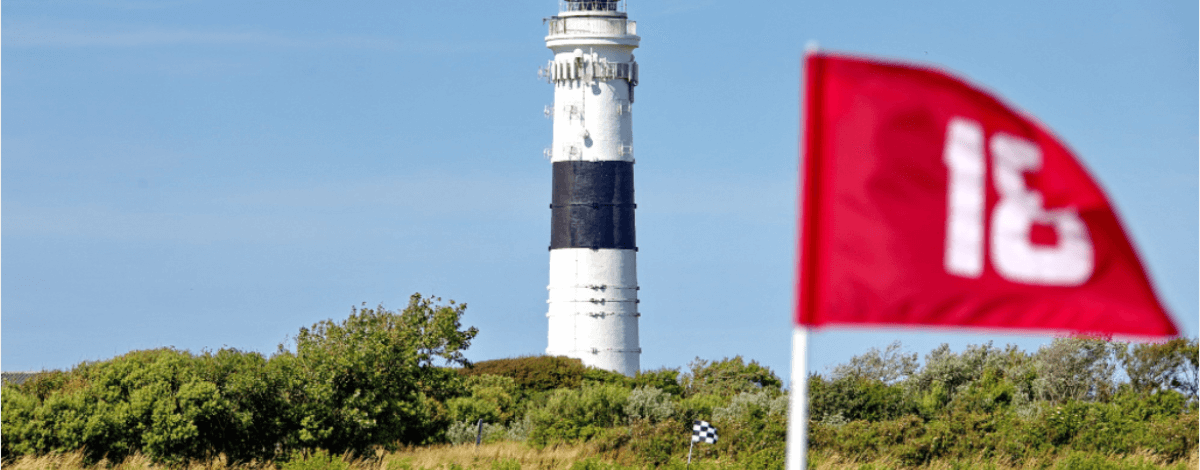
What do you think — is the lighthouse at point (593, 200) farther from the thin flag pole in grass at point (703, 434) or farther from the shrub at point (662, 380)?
the thin flag pole in grass at point (703, 434)

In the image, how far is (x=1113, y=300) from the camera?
30.7 ft

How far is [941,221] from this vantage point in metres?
9.38

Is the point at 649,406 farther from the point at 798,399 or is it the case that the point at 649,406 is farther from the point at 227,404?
the point at 798,399

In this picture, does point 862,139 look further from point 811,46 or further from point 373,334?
point 373,334

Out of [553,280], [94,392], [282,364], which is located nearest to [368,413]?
[282,364]

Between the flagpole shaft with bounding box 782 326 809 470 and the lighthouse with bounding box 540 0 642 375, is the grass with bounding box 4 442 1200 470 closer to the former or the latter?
the lighthouse with bounding box 540 0 642 375

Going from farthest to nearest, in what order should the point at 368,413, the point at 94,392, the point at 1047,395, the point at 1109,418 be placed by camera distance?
1. the point at 1047,395
2. the point at 1109,418
3. the point at 368,413
4. the point at 94,392

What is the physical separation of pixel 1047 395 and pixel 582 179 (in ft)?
61.7

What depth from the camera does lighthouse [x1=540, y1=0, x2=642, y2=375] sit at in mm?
62938

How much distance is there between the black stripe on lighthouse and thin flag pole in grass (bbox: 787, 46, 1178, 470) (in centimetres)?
5317

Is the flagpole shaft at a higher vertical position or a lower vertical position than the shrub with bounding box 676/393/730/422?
lower

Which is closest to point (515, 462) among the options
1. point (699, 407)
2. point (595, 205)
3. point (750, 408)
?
point (750, 408)

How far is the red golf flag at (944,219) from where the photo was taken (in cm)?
924

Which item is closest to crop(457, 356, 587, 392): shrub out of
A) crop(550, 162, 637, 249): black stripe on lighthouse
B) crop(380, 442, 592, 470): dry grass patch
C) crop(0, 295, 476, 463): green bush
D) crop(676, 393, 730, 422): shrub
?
crop(550, 162, 637, 249): black stripe on lighthouse
